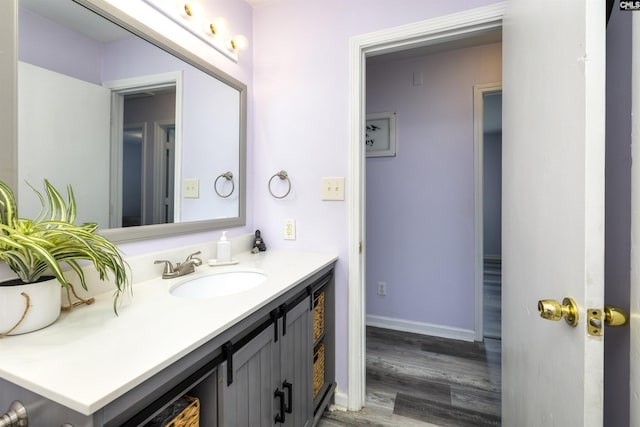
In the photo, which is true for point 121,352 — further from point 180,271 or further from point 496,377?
point 496,377

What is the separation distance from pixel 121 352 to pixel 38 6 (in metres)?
1.02

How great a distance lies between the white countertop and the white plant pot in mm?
21

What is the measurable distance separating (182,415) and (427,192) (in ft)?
7.50

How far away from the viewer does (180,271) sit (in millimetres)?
1165

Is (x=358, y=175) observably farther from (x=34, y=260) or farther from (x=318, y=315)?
(x=34, y=260)

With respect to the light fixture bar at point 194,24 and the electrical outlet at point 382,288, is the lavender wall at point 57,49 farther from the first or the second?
the electrical outlet at point 382,288

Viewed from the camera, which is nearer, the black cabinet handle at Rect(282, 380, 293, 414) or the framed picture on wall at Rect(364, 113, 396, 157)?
the black cabinet handle at Rect(282, 380, 293, 414)

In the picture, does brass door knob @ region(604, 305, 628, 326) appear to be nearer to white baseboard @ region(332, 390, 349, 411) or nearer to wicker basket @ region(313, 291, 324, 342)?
wicker basket @ region(313, 291, 324, 342)

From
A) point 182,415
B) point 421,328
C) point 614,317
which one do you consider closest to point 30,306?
point 182,415

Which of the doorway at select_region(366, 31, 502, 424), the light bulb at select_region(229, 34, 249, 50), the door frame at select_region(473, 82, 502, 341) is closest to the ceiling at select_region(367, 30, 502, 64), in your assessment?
the doorway at select_region(366, 31, 502, 424)

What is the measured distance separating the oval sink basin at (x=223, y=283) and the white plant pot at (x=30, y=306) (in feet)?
1.57

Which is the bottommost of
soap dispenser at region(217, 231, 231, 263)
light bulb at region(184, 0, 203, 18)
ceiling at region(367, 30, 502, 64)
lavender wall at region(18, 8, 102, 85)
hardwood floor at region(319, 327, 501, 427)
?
hardwood floor at region(319, 327, 501, 427)

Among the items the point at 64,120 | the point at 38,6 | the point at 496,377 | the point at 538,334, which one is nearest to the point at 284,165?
the point at 64,120

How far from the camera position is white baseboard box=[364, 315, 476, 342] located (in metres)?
2.36
